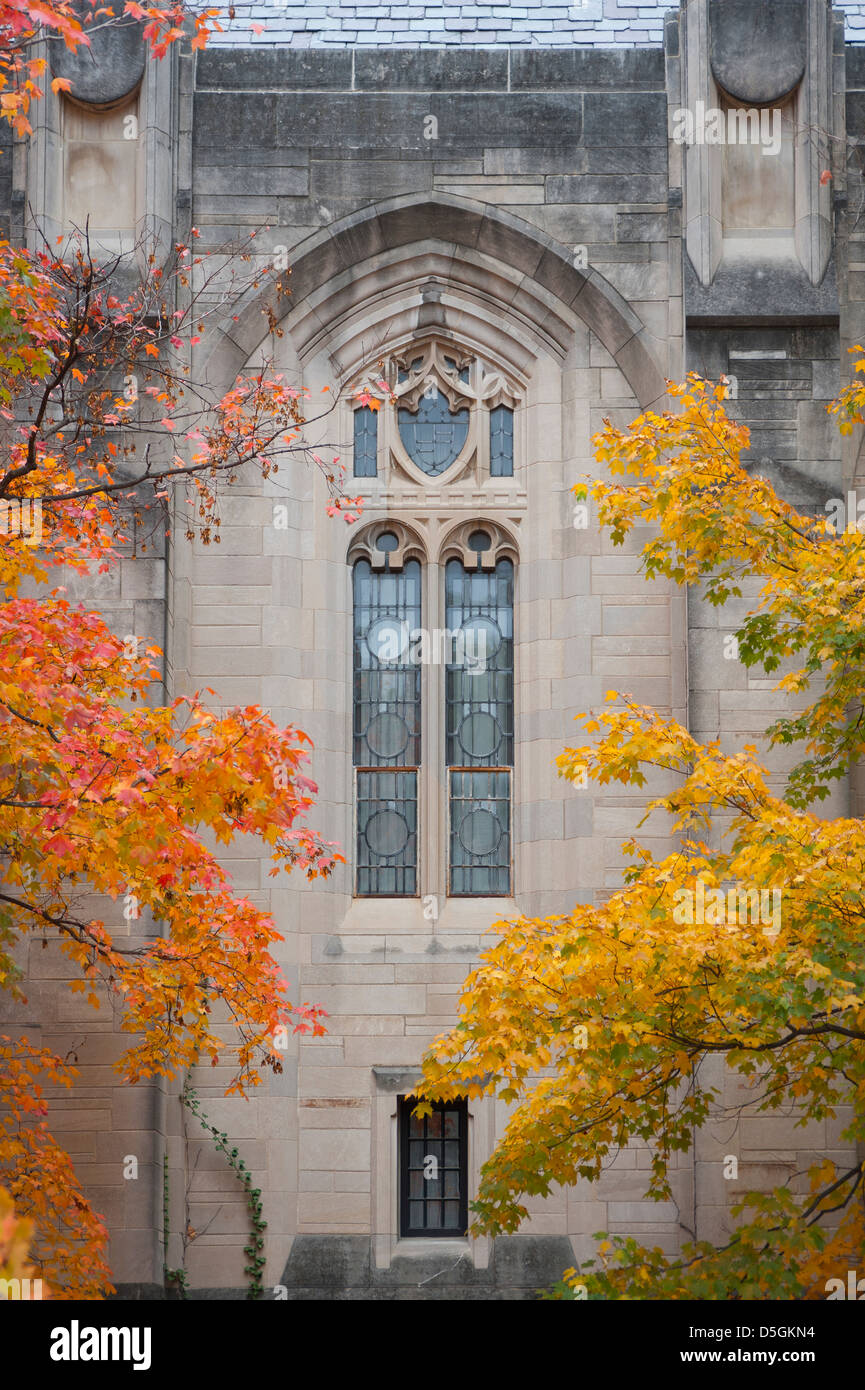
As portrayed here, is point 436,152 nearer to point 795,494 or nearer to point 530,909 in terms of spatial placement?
point 795,494

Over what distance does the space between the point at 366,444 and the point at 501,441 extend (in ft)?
3.57

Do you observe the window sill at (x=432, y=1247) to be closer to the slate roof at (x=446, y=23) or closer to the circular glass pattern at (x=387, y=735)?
the circular glass pattern at (x=387, y=735)

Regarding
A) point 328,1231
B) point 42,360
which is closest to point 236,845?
point 328,1231

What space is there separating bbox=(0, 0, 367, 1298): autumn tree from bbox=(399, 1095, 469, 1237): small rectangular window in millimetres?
1292

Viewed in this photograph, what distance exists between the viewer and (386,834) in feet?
44.8

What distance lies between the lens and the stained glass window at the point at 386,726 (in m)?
13.6

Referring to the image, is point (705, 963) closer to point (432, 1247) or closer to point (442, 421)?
point (432, 1247)

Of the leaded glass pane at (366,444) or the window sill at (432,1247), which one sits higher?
the leaded glass pane at (366,444)

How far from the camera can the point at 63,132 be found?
1394cm

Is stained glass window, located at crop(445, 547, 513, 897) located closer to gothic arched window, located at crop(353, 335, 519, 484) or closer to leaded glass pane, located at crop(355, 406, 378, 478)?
gothic arched window, located at crop(353, 335, 519, 484)

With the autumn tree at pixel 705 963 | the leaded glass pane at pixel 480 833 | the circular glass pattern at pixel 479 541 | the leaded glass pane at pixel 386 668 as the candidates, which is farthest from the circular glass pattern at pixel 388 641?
the autumn tree at pixel 705 963

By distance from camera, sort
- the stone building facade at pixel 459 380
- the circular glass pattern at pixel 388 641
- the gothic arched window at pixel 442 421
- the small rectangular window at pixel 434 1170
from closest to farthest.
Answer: the small rectangular window at pixel 434 1170 < the stone building facade at pixel 459 380 < the circular glass pattern at pixel 388 641 < the gothic arched window at pixel 442 421

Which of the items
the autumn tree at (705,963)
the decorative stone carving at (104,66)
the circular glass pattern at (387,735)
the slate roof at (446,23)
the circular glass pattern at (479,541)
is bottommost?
the autumn tree at (705,963)

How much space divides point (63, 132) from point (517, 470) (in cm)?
446
